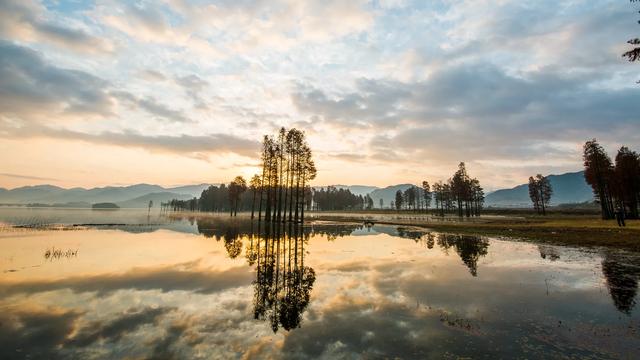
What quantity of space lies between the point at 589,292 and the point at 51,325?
23.6 m

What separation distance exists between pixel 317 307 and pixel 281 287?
402cm

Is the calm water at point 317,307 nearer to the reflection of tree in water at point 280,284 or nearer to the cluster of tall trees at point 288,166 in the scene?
the reflection of tree in water at point 280,284

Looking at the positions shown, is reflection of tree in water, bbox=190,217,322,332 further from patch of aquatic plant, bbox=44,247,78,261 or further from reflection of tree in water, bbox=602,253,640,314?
reflection of tree in water, bbox=602,253,640,314

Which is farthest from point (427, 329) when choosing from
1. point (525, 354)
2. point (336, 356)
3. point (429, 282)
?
point (429, 282)

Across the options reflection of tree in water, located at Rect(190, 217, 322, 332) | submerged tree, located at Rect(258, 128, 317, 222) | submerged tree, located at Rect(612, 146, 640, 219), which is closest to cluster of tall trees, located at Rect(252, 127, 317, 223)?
submerged tree, located at Rect(258, 128, 317, 222)

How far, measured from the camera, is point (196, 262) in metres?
25.2

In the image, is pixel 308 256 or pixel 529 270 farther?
pixel 308 256

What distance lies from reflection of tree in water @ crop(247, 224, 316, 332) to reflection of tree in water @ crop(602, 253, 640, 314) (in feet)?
44.3

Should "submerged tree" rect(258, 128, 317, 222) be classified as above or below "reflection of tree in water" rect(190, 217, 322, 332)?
above

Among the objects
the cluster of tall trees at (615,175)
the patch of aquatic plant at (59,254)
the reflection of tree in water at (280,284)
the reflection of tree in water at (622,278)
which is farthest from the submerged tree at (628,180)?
the patch of aquatic plant at (59,254)

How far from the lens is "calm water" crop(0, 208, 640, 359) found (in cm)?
985

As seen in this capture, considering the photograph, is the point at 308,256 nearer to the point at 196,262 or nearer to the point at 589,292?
the point at 196,262

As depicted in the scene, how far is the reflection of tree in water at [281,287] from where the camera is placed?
41.8 ft

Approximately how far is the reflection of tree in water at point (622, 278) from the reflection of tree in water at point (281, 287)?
532 inches
